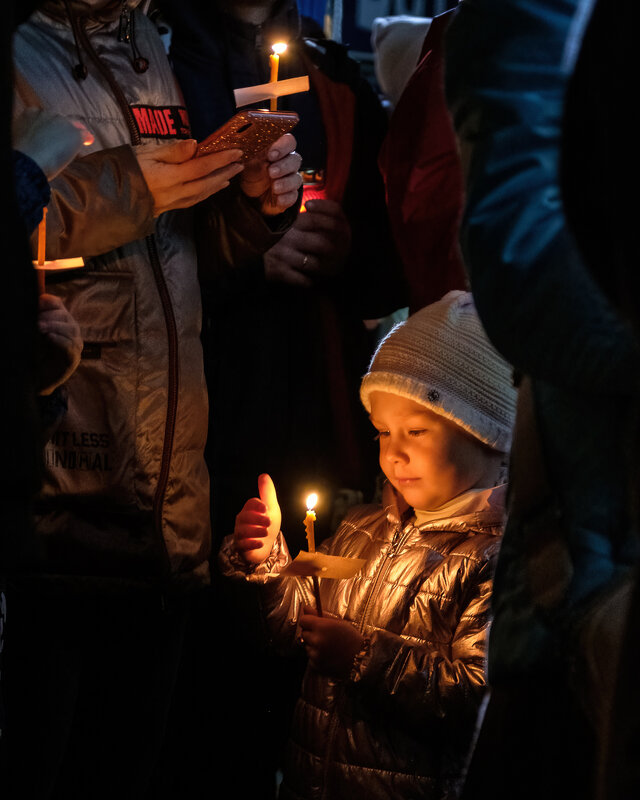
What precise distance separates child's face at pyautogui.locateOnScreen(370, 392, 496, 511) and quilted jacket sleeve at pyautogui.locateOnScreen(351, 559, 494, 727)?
0.27m

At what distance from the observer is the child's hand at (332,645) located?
2.00 m

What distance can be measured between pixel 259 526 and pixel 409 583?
0.38 metres

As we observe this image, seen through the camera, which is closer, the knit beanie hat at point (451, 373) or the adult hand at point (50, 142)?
the adult hand at point (50, 142)

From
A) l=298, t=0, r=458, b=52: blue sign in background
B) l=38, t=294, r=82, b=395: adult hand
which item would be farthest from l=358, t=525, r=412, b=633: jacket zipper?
l=298, t=0, r=458, b=52: blue sign in background

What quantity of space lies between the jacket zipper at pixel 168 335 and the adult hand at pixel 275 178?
0.30 meters

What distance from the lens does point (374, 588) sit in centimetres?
215

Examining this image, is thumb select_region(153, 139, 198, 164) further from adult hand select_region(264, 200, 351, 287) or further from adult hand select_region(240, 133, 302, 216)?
adult hand select_region(264, 200, 351, 287)

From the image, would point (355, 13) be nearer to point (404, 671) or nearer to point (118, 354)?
point (118, 354)

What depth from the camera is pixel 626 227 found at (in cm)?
75

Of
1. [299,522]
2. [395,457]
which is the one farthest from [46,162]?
[299,522]

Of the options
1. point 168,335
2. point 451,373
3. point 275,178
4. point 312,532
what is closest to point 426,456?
point 451,373

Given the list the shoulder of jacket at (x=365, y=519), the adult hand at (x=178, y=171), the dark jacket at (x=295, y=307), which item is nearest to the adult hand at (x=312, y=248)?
the dark jacket at (x=295, y=307)

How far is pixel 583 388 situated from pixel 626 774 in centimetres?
40

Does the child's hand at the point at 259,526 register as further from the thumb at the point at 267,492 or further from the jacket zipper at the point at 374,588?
the jacket zipper at the point at 374,588
